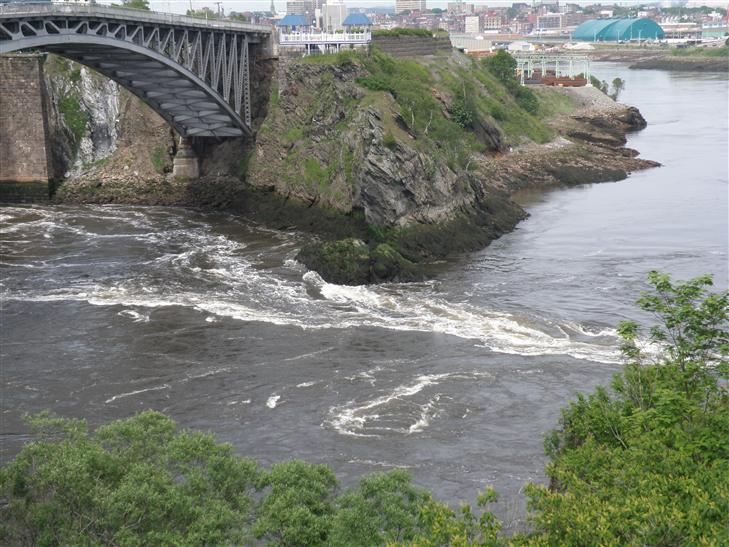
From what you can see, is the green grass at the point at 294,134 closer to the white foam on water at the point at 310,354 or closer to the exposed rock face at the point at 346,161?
the exposed rock face at the point at 346,161

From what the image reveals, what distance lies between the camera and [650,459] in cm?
1827

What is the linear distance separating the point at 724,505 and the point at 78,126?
5702 cm

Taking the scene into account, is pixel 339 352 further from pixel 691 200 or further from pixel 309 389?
pixel 691 200

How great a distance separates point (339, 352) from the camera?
35188 millimetres

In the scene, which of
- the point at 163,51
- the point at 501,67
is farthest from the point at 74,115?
the point at 501,67

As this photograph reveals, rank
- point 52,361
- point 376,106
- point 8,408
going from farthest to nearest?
point 376,106
point 52,361
point 8,408

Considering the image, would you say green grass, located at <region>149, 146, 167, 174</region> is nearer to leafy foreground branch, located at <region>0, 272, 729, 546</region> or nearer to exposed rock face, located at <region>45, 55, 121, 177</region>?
exposed rock face, located at <region>45, 55, 121, 177</region>

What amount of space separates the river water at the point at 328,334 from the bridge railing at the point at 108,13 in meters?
11.6

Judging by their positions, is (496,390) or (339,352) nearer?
(496,390)

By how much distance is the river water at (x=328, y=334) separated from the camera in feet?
92.1

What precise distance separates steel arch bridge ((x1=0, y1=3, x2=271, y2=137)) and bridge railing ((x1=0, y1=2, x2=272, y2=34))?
4cm

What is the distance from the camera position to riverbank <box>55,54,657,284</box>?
49625mm

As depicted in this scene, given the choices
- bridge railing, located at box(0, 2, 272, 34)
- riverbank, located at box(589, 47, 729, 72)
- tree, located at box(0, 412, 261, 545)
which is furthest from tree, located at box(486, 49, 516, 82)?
riverbank, located at box(589, 47, 729, 72)

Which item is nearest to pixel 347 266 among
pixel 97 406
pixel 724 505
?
pixel 97 406
